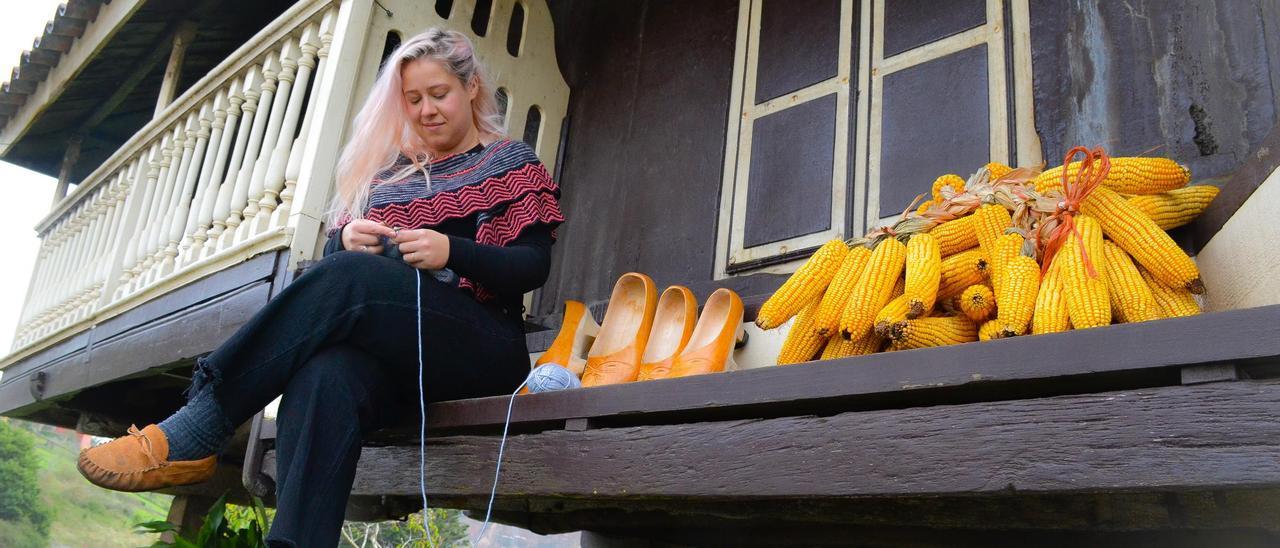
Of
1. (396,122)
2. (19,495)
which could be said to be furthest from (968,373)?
(19,495)

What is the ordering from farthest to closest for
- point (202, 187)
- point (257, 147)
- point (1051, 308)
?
1. point (202, 187)
2. point (257, 147)
3. point (1051, 308)

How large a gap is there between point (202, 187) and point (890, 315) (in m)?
3.65

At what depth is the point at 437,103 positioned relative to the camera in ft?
9.21

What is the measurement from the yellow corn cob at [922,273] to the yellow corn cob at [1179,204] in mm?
504

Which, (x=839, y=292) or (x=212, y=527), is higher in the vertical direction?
(x=839, y=292)

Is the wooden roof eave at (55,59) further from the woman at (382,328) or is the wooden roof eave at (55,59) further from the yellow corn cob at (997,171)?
the yellow corn cob at (997,171)

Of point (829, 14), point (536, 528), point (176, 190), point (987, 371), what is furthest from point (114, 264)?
point (987, 371)

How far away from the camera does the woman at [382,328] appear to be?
2221 mm

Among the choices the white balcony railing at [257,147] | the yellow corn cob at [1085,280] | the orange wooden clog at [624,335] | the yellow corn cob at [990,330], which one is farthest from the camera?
the white balcony railing at [257,147]

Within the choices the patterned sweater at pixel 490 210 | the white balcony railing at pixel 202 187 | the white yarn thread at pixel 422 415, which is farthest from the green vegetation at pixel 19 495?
the patterned sweater at pixel 490 210

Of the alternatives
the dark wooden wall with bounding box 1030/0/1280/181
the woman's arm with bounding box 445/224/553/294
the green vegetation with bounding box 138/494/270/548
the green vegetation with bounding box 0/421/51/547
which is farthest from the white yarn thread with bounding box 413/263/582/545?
the green vegetation with bounding box 0/421/51/547

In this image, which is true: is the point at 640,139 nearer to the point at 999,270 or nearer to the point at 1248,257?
the point at 999,270

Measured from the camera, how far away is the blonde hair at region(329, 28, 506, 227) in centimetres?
283

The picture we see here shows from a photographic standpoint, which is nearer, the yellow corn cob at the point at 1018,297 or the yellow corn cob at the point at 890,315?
the yellow corn cob at the point at 1018,297
